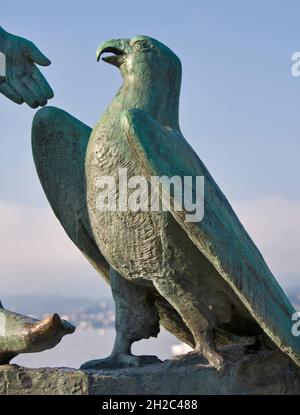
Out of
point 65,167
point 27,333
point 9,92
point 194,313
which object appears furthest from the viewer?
point 65,167

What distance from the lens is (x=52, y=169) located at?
23.8 feet

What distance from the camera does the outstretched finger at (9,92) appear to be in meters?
7.07

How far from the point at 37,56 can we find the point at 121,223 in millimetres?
1153

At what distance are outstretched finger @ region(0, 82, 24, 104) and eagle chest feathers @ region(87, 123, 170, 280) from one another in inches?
23.7

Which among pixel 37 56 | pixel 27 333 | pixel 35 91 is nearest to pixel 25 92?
pixel 35 91

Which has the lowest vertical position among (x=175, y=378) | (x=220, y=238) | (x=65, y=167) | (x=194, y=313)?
(x=175, y=378)

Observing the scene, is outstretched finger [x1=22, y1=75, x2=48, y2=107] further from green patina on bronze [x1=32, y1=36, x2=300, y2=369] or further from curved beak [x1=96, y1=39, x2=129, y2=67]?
curved beak [x1=96, y1=39, x2=129, y2=67]

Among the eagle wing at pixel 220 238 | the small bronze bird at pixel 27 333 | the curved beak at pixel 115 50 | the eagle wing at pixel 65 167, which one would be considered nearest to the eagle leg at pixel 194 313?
the eagle wing at pixel 220 238

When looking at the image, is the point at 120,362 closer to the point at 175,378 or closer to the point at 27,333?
the point at 175,378

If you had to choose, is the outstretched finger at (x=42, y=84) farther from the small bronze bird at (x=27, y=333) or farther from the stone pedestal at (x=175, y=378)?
the stone pedestal at (x=175, y=378)

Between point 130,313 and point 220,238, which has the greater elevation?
point 220,238

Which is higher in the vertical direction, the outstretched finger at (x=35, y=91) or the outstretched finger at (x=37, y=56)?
the outstretched finger at (x=37, y=56)

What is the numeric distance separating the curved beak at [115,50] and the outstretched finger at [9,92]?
507 millimetres

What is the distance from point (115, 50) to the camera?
6918 millimetres
